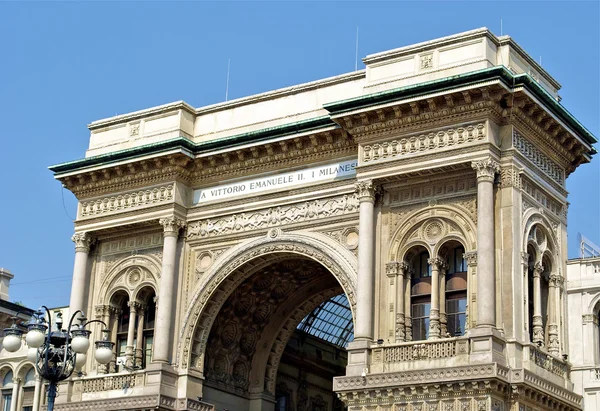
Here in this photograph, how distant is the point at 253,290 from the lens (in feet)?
129

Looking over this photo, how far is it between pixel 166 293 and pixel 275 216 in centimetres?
426

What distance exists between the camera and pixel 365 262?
3341 centimetres

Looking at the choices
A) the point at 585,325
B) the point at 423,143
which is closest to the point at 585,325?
the point at 585,325

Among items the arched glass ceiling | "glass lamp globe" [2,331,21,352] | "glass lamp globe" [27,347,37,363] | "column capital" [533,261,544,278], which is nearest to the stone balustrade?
"column capital" [533,261,544,278]

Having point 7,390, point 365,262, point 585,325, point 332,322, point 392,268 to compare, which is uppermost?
point 332,322

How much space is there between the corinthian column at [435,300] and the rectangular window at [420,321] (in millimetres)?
540

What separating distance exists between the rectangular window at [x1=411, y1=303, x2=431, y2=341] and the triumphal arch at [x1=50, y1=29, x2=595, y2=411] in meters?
0.06

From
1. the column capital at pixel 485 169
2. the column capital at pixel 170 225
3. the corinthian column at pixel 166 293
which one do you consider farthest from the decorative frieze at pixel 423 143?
the corinthian column at pixel 166 293

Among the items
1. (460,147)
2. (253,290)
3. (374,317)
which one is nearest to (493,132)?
(460,147)

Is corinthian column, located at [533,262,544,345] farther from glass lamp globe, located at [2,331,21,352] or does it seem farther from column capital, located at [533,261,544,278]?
glass lamp globe, located at [2,331,21,352]

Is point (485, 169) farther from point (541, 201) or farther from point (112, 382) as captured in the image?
point (112, 382)

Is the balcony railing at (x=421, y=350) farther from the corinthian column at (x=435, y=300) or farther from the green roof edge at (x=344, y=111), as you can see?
the green roof edge at (x=344, y=111)

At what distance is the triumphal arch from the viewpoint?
3183 cm

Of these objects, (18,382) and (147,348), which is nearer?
(147,348)
